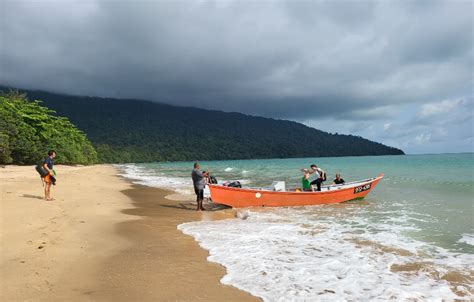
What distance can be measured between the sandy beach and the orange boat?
233cm

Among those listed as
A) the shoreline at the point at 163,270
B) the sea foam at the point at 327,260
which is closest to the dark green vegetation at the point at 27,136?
the shoreline at the point at 163,270

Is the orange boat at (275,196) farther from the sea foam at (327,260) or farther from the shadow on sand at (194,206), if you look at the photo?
the sea foam at (327,260)

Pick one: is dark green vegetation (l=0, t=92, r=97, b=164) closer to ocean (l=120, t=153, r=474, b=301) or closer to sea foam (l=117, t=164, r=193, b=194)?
sea foam (l=117, t=164, r=193, b=194)

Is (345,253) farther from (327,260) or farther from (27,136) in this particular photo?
(27,136)

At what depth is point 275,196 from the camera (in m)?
14.7

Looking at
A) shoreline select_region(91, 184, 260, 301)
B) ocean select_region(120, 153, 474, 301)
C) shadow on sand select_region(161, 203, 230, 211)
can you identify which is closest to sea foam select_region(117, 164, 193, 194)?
shadow on sand select_region(161, 203, 230, 211)

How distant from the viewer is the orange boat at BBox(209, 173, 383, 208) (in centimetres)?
1380

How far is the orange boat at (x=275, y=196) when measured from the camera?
1380 centimetres

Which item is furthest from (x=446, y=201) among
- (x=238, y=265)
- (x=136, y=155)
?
(x=136, y=155)

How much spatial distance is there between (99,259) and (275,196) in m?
9.35

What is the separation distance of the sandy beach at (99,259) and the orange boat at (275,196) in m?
2.33

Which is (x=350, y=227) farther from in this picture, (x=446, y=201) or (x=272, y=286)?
(x=446, y=201)

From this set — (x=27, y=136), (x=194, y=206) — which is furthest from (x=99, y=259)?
(x=27, y=136)

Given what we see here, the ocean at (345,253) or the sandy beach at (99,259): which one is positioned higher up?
the sandy beach at (99,259)
